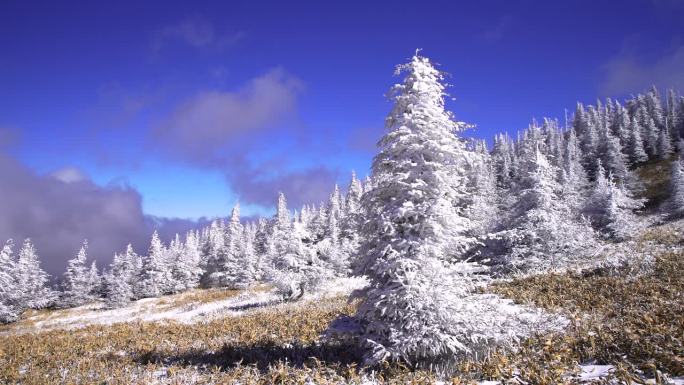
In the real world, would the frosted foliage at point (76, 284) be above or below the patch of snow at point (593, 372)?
above

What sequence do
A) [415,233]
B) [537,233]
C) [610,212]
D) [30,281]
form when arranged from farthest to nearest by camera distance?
1. [30,281]
2. [610,212]
3. [537,233]
4. [415,233]

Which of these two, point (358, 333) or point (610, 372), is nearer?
point (610, 372)

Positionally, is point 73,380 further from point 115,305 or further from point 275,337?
point 115,305

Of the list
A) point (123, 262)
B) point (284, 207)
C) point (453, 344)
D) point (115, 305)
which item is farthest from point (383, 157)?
Answer: point (123, 262)

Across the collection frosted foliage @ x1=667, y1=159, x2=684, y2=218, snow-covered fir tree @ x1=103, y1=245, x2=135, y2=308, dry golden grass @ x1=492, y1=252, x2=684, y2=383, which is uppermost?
frosted foliage @ x1=667, y1=159, x2=684, y2=218

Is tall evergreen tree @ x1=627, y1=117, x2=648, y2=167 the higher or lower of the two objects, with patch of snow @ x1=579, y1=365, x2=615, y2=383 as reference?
higher

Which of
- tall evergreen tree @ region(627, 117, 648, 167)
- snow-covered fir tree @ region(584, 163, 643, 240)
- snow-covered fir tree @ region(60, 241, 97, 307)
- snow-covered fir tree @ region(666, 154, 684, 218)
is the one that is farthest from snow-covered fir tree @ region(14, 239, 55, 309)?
tall evergreen tree @ region(627, 117, 648, 167)

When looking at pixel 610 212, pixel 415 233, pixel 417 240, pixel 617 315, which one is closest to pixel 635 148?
pixel 610 212

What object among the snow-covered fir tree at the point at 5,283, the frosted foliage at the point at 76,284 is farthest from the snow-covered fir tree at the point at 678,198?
the frosted foliage at the point at 76,284

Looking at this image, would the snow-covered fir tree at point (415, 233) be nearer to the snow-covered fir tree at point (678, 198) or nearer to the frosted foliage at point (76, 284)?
the snow-covered fir tree at point (678, 198)

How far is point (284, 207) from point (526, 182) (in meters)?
49.3

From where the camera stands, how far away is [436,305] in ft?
28.7

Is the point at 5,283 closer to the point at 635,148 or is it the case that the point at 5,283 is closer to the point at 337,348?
the point at 337,348

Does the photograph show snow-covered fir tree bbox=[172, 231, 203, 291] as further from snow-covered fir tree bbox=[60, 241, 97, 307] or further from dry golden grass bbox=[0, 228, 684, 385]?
dry golden grass bbox=[0, 228, 684, 385]
